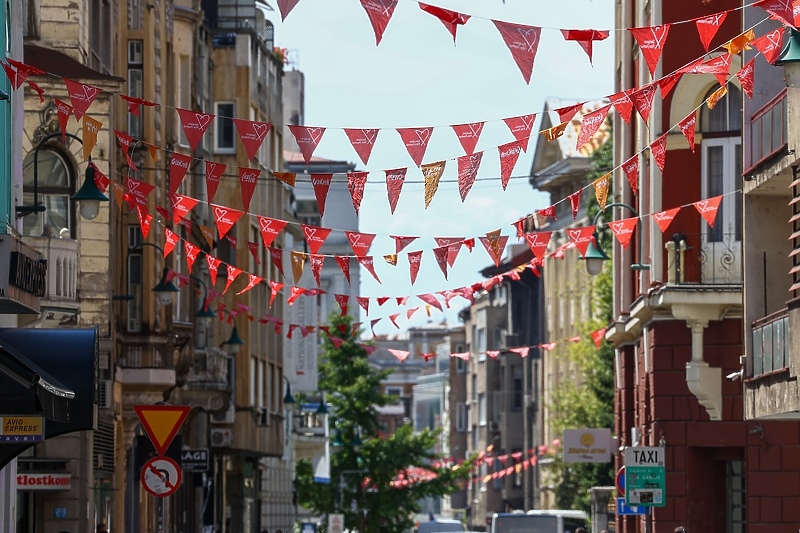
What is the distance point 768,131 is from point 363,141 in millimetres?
5587

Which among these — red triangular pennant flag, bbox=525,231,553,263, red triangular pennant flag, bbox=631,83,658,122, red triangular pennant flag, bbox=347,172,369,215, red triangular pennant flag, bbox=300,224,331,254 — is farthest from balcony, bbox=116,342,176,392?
red triangular pennant flag, bbox=631,83,658,122

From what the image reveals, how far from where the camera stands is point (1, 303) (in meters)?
21.4

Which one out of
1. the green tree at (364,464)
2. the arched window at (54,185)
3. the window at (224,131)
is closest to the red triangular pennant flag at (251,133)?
the arched window at (54,185)

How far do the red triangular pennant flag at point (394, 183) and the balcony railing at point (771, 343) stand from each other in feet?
14.8

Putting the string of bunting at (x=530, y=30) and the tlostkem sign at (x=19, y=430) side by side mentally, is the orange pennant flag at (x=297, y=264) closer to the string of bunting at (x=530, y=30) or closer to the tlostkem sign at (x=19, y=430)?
the tlostkem sign at (x=19, y=430)

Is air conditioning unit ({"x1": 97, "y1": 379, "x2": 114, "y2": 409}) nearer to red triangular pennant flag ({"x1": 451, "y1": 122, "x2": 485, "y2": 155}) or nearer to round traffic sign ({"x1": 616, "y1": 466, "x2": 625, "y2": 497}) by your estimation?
round traffic sign ({"x1": 616, "y1": 466, "x2": 625, "y2": 497})

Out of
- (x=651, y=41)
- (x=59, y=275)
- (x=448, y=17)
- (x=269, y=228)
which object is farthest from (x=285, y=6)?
(x=59, y=275)

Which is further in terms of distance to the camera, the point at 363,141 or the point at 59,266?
the point at 59,266

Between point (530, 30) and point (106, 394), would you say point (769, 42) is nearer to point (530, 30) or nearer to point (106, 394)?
point (530, 30)

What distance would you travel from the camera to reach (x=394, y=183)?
22.0 metres

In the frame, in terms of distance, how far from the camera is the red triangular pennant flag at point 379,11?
16750 millimetres

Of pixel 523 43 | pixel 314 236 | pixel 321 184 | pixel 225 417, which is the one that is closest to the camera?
pixel 523 43

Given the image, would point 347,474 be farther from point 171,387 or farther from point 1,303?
point 1,303

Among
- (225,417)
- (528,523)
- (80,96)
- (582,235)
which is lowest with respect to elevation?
(528,523)
